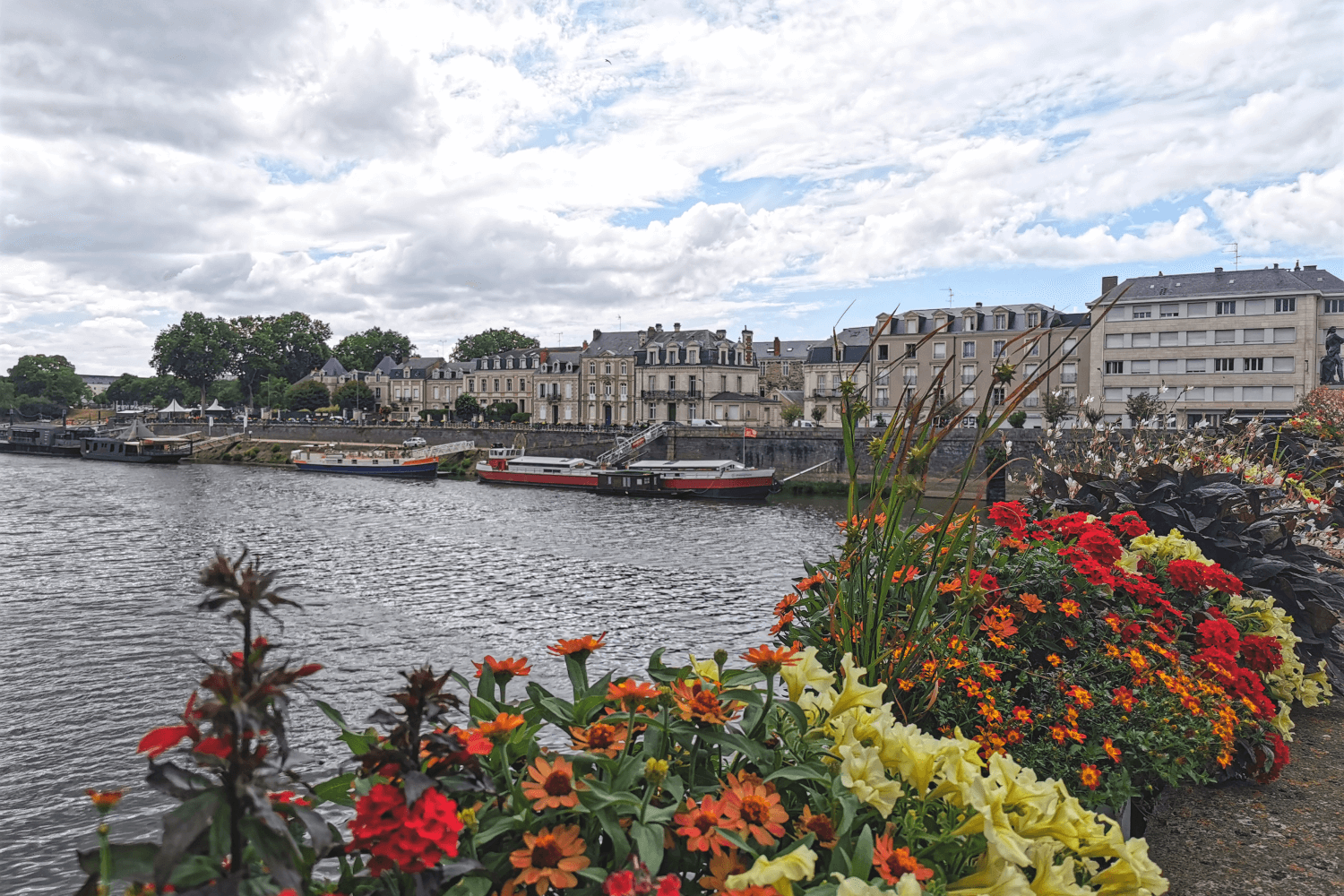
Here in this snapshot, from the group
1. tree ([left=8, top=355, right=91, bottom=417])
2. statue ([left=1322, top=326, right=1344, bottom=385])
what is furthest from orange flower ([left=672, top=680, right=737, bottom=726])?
tree ([left=8, top=355, right=91, bottom=417])

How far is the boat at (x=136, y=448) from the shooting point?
223 ft

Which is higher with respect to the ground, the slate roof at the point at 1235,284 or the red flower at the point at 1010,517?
the slate roof at the point at 1235,284

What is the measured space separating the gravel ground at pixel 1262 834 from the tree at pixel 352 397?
339 feet

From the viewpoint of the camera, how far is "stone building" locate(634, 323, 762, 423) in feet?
232

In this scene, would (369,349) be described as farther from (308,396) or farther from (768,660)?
(768,660)

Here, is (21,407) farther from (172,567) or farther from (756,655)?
(756,655)

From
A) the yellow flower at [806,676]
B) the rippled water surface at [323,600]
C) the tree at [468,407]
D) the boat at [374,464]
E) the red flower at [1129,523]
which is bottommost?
the rippled water surface at [323,600]

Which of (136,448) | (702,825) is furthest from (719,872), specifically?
(136,448)

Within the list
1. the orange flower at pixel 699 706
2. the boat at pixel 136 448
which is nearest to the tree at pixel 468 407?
the boat at pixel 136 448

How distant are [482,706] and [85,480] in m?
57.6

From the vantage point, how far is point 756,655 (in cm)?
315

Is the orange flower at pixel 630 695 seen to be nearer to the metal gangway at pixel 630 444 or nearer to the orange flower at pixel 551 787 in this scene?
the orange flower at pixel 551 787

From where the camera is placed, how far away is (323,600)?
18203mm

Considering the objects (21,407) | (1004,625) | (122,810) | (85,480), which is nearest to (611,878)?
(1004,625)
